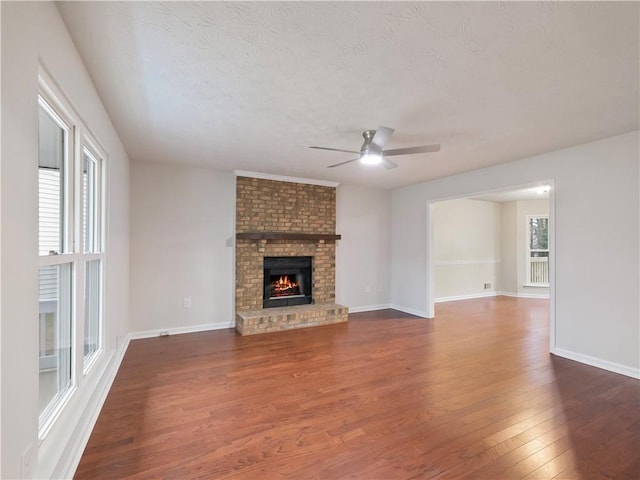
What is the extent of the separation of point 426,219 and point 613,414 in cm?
355

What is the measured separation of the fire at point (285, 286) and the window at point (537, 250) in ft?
20.0

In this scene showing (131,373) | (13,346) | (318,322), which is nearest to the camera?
(13,346)

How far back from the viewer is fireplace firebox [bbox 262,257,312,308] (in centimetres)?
511

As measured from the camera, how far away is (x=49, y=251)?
1.69m

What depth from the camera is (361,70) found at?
1.98 metres

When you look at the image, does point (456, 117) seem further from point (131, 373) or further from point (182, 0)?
point (131, 373)

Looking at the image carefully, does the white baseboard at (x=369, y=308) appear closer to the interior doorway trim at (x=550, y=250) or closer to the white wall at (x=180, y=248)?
the interior doorway trim at (x=550, y=250)

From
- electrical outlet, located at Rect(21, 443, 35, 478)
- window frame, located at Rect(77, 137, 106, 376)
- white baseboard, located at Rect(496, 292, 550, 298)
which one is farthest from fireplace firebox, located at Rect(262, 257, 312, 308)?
white baseboard, located at Rect(496, 292, 550, 298)

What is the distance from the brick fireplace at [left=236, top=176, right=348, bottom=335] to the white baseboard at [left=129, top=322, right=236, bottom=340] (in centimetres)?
31

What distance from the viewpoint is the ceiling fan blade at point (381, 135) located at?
2.50 metres

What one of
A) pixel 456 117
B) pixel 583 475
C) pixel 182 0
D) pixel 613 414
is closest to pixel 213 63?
pixel 182 0

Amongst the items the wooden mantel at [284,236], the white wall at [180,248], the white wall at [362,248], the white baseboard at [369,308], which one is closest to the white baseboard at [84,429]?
the white wall at [180,248]

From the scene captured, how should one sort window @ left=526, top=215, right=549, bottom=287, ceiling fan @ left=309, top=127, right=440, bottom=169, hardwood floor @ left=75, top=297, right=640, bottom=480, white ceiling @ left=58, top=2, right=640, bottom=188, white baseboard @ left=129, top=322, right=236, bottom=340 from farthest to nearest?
window @ left=526, top=215, right=549, bottom=287 → white baseboard @ left=129, top=322, right=236, bottom=340 → ceiling fan @ left=309, top=127, right=440, bottom=169 → hardwood floor @ left=75, top=297, right=640, bottom=480 → white ceiling @ left=58, top=2, right=640, bottom=188

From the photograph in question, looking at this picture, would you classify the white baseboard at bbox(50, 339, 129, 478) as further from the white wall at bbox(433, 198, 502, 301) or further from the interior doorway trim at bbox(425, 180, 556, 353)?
the white wall at bbox(433, 198, 502, 301)
